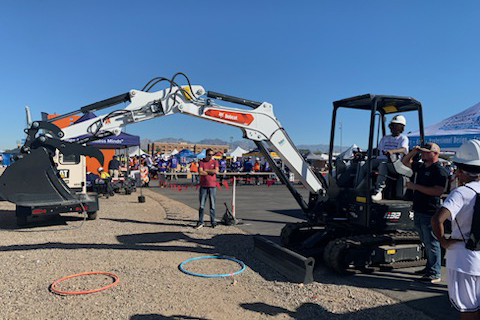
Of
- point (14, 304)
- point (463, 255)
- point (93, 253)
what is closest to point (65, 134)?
point (93, 253)

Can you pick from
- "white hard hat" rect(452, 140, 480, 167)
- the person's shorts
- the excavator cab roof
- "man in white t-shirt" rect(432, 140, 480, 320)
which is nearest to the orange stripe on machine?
the excavator cab roof

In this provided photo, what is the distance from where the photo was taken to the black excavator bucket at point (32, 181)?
23.0 ft

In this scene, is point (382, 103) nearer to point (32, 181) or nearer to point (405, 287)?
point (405, 287)

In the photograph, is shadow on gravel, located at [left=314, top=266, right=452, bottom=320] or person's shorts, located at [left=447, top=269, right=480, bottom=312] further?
shadow on gravel, located at [left=314, top=266, right=452, bottom=320]

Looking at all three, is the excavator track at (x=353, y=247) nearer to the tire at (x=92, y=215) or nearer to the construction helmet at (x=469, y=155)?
the construction helmet at (x=469, y=155)

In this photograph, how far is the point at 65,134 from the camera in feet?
19.9

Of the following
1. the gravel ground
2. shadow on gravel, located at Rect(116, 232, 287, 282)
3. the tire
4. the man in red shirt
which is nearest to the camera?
the gravel ground

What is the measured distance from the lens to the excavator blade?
703 cm

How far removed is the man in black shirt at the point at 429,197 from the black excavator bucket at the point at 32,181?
6.51 metres

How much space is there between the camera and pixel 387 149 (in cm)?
614

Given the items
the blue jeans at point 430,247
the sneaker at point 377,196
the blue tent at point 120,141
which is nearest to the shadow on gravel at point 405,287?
the blue jeans at point 430,247

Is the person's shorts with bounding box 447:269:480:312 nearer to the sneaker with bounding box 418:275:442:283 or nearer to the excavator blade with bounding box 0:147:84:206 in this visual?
the sneaker with bounding box 418:275:442:283

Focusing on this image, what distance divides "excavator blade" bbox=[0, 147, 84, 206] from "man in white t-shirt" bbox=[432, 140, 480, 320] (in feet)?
22.3

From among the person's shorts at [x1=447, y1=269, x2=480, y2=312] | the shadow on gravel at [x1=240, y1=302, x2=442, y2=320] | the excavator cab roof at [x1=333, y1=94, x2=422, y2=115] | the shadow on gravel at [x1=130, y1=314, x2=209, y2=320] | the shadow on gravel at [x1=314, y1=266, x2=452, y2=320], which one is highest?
the excavator cab roof at [x1=333, y1=94, x2=422, y2=115]
